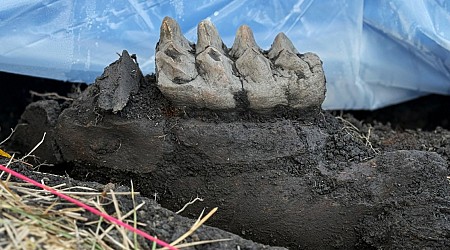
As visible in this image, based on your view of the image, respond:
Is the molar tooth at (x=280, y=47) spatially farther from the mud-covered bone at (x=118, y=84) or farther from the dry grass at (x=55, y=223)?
the dry grass at (x=55, y=223)

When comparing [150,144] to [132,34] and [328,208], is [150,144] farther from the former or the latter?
[132,34]

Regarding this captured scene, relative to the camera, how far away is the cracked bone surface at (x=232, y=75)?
1.34 metres

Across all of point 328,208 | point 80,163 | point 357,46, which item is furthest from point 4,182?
point 357,46

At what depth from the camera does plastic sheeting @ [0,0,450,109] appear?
1780mm

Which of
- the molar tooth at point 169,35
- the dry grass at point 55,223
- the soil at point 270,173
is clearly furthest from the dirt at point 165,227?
the molar tooth at point 169,35

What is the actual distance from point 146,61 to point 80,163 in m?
0.57

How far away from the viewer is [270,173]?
1.37 metres

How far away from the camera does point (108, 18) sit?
1.83m

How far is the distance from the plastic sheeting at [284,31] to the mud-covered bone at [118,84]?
1.33 feet

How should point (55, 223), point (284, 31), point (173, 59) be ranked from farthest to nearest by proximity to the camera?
point (284, 31), point (173, 59), point (55, 223)

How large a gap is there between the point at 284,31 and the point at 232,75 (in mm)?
679

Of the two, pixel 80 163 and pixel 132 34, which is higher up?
pixel 132 34

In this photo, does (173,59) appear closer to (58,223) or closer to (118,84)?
(118,84)

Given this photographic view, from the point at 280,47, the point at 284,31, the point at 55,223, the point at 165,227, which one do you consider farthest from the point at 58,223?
the point at 284,31
